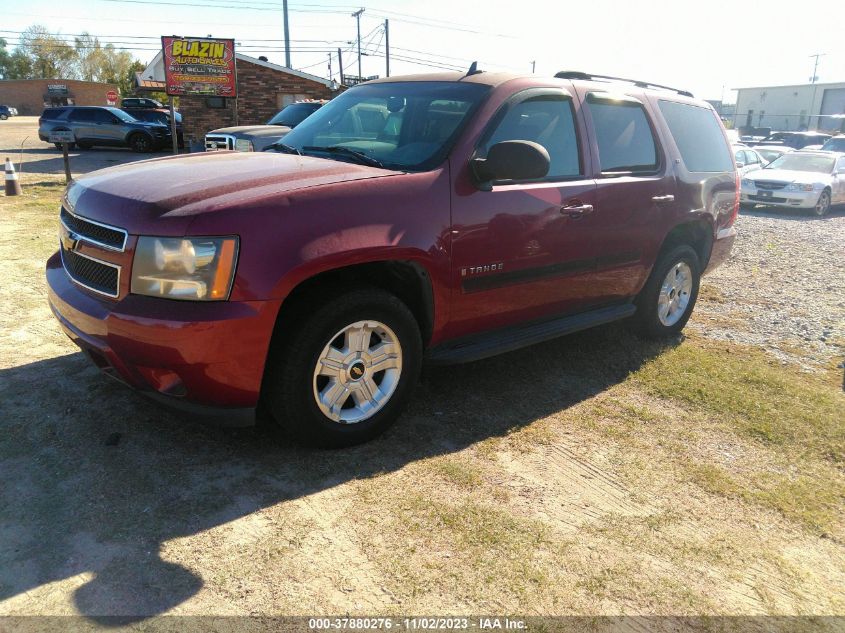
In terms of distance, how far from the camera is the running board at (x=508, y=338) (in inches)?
145

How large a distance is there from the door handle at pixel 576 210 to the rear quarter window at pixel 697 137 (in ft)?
4.76

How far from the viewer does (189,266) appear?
2.74m

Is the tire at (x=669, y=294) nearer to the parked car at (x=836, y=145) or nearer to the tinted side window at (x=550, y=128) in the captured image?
the tinted side window at (x=550, y=128)

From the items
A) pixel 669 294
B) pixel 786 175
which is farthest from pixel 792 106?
pixel 669 294

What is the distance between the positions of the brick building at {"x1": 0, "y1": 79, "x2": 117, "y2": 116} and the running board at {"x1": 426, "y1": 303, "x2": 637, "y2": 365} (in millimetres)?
73068

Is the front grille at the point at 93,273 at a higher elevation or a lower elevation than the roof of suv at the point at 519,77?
lower

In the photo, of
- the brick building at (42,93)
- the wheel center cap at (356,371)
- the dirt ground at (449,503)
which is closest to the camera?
the dirt ground at (449,503)

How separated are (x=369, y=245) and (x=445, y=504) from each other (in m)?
1.25

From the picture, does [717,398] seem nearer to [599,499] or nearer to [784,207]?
[599,499]

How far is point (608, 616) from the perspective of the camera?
2.34m

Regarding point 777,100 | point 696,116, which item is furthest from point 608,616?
point 777,100

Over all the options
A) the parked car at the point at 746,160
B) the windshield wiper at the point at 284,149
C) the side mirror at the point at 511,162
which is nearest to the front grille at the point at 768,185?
the parked car at the point at 746,160

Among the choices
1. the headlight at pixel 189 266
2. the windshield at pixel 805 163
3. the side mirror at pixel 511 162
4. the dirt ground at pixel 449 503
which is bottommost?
the dirt ground at pixel 449 503

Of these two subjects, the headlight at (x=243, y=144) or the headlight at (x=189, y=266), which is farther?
the headlight at (x=243, y=144)
